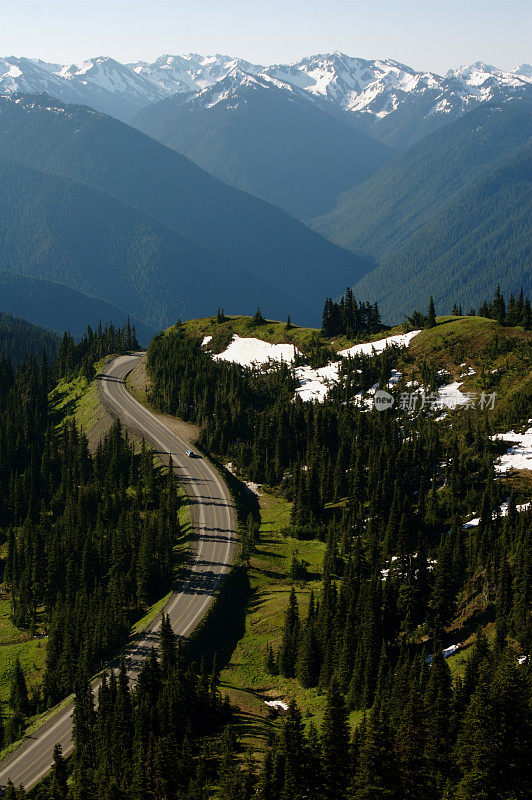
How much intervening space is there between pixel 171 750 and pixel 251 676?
966 inches

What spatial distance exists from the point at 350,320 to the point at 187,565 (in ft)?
331

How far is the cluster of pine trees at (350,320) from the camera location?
7603 inches

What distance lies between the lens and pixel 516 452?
399 ft

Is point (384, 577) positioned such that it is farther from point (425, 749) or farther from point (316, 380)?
point (316, 380)

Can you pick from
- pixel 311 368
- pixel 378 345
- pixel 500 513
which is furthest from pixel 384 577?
pixel 378 345

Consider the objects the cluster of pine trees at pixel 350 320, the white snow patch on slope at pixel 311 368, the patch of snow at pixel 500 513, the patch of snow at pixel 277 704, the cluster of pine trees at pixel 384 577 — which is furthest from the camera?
the cluster of pine trees at pixel 350 320

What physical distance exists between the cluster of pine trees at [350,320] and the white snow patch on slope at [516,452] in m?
69.9

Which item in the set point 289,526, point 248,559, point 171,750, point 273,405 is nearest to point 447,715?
point 171,750

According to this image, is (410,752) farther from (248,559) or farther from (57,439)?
(57,439)

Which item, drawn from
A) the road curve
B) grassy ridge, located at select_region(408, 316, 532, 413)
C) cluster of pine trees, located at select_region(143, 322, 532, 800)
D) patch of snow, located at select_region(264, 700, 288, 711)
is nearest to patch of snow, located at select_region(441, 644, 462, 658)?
cluster of pine trees, located at select_region(143, 322, 532, 800)

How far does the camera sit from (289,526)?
12794 cm

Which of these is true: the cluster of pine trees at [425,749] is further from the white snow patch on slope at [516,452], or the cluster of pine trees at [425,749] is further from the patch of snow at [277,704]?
the white snow patch on slope at [516,452]

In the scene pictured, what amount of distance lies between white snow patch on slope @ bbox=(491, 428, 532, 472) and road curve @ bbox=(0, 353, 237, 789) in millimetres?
44693

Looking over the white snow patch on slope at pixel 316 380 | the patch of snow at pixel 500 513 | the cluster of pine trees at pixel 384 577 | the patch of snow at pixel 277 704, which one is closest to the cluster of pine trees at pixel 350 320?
the white snow patch on slope at pixel 316 380
